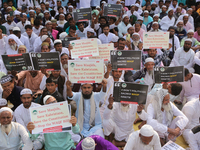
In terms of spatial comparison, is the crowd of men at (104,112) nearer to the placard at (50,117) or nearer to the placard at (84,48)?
the placard at (50,117)

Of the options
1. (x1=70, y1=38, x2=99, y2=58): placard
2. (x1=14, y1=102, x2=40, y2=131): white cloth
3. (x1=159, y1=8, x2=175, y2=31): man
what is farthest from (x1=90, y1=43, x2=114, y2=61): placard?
(x1=159, y1=8, x2=175, y2=31): man

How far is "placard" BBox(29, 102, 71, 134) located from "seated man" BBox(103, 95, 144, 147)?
94 cm

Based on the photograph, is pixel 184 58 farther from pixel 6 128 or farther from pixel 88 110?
pixel 6 128

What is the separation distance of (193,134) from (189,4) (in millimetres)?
10541

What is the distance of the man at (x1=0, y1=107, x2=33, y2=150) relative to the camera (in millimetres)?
3264

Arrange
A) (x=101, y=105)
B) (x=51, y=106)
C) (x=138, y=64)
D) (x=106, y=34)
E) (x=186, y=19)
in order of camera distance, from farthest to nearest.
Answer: (x=186, y=19) → (x=106, y=34) → (x=101, y=105) → (x=138, y=64) → (x=51, y=106)

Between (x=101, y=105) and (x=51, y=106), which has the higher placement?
(x=51, y=106)

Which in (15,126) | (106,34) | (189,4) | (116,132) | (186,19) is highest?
(189,4)

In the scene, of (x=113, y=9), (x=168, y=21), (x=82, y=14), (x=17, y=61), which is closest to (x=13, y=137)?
(x=17, y=61)

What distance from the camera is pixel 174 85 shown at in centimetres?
420

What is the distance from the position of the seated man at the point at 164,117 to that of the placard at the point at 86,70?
3.57ft

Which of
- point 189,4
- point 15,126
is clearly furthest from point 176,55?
point 189,4

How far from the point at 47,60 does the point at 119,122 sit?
1.97 m

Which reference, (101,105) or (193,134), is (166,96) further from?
(101,105)
